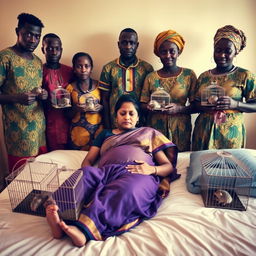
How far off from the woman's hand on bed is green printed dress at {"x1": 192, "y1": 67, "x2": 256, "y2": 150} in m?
0.69

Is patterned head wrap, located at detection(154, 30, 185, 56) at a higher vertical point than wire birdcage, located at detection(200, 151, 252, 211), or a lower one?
higher

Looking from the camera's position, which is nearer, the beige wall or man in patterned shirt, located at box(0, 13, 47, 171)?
man in patterned shirt, located at box(0, 13, 47, 171)

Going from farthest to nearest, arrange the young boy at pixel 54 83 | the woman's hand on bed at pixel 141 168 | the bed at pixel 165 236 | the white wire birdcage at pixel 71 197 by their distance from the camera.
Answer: the young boy at pixel 54 83 → the woman's hand on bed at pixel 141 168 → the white wire birdcage at pixel 71 197 → the bed at pixel 165 236

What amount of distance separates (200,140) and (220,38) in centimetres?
86

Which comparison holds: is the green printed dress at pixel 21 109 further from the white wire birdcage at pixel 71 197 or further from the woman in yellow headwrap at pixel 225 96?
the woman in yellow headwrap at pixel 225 96

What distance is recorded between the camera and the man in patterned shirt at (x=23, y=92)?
1.73 metres

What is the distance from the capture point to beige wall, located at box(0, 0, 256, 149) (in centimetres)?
215

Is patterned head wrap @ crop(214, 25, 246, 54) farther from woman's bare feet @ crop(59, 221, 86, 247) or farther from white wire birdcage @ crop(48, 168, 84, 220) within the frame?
woman's bare feet @ crop(59, 221, 86, 247)

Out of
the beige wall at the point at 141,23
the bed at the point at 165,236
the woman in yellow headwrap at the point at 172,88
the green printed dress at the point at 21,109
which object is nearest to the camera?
the bed at the point at 165,236

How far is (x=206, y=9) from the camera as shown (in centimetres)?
216

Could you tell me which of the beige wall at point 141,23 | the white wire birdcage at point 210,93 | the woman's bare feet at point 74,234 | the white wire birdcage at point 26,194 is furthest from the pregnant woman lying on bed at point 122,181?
the beige wall at point 141,23

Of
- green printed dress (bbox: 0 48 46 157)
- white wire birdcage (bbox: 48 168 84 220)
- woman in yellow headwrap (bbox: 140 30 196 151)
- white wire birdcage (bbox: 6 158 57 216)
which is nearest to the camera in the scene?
white wire birdcage (bbox: 48 168 84 220)

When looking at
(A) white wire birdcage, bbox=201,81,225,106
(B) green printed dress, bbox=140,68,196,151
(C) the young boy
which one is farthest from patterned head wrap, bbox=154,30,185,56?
(C) the young boy

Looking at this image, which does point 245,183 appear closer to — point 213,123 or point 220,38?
point 213,123
